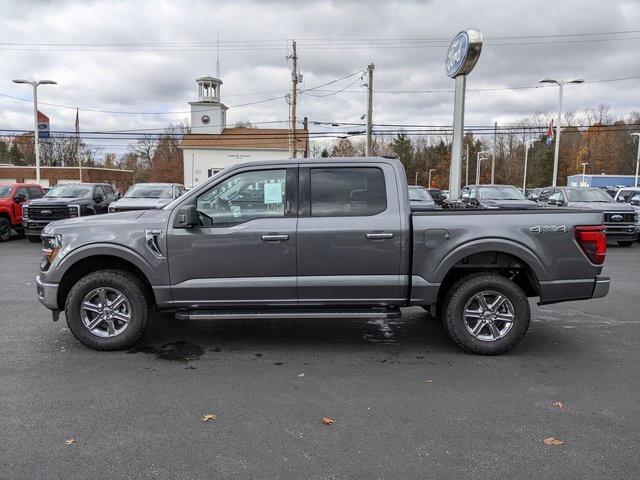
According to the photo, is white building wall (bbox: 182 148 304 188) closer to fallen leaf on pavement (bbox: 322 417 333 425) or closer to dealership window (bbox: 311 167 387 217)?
dealership window (bbox: 311 167 387 217)

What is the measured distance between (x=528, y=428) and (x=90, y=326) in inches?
165

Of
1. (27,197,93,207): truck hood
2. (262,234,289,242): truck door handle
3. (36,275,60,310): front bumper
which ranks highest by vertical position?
(262,234,289,242): truck door handle

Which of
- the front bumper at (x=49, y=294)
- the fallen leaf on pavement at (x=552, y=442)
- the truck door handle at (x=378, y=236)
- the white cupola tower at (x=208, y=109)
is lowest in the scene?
the fallen leaf on pavement at (x=552, y=442)

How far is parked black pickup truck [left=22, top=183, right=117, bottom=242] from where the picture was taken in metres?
14.7

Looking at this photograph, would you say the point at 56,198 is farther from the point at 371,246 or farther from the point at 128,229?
the point at 371,246

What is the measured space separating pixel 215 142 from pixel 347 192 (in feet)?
159

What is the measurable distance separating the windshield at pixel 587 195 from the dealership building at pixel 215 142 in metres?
35.7

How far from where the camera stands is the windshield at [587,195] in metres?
15.9

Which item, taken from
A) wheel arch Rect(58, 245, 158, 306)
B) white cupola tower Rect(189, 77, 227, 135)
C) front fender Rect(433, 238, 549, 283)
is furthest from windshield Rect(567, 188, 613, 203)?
white cupola tower Rect(189, 77, 227, 135)

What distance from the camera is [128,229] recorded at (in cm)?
493

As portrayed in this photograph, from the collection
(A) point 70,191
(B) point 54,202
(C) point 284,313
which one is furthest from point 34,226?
(C) point 284,313

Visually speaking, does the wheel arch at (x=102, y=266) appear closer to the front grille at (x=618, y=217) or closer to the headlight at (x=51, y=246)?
the headlight at (x=51, y=246)

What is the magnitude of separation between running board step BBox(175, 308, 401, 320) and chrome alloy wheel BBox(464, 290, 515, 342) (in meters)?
0.78

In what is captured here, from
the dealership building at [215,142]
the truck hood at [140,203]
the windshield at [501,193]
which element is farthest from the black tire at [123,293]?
the dealership building at [215,142]
